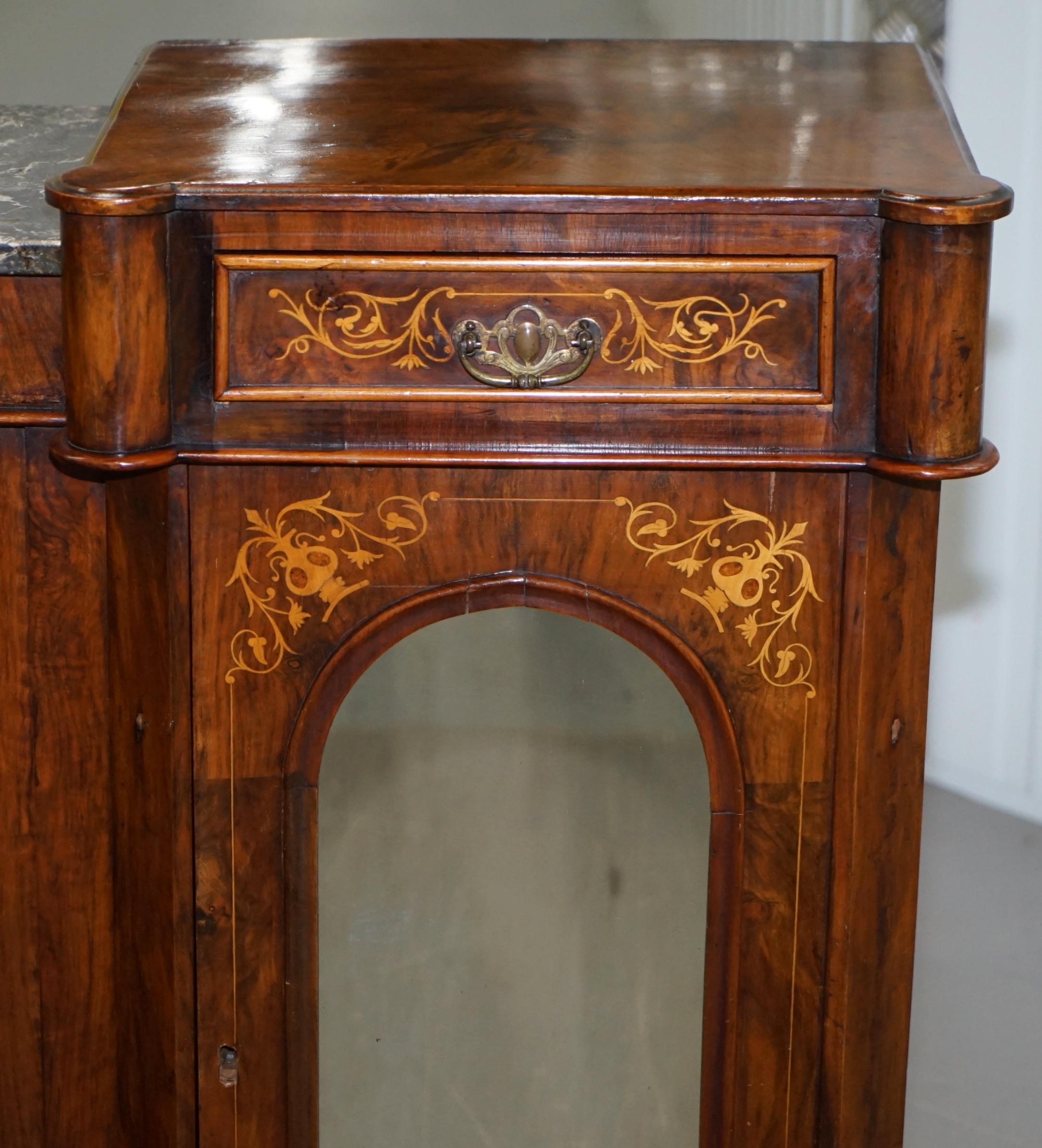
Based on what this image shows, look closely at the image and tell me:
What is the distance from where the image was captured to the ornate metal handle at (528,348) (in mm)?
1449

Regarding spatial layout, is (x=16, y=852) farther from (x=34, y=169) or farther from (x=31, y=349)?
(x=34, y=169)

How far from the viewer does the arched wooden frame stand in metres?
1.55

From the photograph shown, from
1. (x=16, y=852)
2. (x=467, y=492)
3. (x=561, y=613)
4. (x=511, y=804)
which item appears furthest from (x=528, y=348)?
(x=16, y=852)

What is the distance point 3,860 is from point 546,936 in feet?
1.67

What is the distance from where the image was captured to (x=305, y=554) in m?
1.54

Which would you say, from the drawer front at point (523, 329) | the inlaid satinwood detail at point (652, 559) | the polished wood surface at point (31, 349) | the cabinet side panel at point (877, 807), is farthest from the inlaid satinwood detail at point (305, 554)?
the cabinet side panel at point (877, 807)

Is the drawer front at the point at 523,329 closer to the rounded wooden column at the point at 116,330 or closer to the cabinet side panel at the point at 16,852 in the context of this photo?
the rounded wooden column at the point at 116,330

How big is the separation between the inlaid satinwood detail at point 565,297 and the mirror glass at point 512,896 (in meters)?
0.25

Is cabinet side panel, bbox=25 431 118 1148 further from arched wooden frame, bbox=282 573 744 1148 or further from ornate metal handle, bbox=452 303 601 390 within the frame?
ornate metal handle, bbox=452 303 601 390

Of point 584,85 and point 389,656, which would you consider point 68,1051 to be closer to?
point 389,656

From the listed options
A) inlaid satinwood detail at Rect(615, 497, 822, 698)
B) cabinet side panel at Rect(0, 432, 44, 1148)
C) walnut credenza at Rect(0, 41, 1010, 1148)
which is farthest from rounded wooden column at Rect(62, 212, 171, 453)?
inlaid satinwood detail at Rect(615, 497, 822, 698)

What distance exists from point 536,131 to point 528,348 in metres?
0.25

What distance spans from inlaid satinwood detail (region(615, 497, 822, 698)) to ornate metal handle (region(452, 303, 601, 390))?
0.41 ft

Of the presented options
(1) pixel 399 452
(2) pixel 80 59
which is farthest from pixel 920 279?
(2) pixel 80 59
